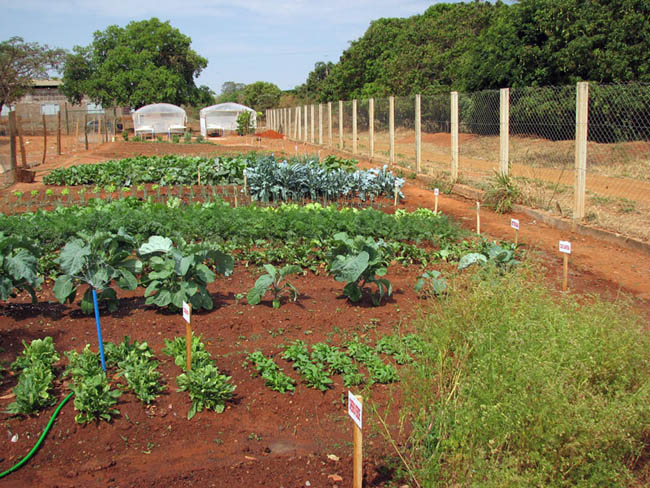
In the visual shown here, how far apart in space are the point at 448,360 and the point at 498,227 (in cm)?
630

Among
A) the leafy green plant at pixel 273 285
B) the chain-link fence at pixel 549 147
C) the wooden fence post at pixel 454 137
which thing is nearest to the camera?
the leafy green plant at pixel 273 285

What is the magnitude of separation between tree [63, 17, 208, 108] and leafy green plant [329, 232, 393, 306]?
4318cm

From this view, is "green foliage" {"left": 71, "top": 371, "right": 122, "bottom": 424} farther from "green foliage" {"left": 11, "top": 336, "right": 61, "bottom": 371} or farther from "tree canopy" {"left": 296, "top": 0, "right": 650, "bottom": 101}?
"tree canopy" {"left": 296, "top": 0, "right": 650, "bottom": 101}

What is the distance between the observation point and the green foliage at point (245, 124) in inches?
1588

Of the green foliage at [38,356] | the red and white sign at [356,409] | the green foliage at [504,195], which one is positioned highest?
the green foliage at [504,195]

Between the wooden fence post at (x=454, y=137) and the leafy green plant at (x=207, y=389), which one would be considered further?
the wooden fence post at (x=454, y=137)

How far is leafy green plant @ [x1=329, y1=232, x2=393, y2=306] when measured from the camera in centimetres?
502

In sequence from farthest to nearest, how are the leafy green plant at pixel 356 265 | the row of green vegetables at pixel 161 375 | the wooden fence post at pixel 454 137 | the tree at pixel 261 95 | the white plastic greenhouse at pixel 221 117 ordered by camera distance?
the tree at pixel 261 95 < the white plastic greenhouse at pixel 221 117 < the wooden fence post at pixel 454 137 < the leafy green plant at pixel 356 265 < the row of green vegetables at pixel 161 375

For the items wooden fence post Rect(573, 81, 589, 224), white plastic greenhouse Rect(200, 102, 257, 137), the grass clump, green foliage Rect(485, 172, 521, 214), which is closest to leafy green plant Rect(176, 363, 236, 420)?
the grass clump

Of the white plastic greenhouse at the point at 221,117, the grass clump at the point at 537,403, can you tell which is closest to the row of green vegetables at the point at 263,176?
the grass clump at the point at 537,403

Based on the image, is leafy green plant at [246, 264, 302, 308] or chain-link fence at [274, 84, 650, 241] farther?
chain-link fence at [274, 84, 650, 241]

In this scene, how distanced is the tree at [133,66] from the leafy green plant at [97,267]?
141 feet

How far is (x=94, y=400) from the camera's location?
3.48m

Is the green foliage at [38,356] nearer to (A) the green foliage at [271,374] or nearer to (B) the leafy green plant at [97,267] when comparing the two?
(B) the leafy green plant at [97,267]
